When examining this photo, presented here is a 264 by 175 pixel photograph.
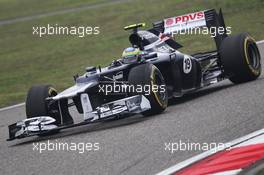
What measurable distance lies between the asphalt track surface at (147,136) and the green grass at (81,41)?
643 cm

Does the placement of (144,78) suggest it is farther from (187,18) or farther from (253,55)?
(187,18)

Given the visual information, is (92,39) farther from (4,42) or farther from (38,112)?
(38,112)

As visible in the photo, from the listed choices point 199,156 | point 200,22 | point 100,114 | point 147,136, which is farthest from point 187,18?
point 199,156

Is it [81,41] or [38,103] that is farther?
[81,41]

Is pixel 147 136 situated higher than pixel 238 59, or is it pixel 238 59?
pixel 238 59

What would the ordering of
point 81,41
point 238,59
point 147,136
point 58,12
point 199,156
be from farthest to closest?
point 58,12, point 81,41, point 238,59, point 147,136, point 199,156

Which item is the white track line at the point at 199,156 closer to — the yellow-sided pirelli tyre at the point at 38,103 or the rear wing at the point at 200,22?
the yellow-sided pirelli tyre at the point at 38,103

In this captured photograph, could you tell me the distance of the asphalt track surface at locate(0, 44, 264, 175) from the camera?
23.8ft

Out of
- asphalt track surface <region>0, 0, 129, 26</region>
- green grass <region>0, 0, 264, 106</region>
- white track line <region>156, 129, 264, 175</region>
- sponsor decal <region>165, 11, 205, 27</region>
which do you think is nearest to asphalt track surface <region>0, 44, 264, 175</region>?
white track line <region>156, 129, 264, 175</region>

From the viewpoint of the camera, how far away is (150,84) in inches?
377

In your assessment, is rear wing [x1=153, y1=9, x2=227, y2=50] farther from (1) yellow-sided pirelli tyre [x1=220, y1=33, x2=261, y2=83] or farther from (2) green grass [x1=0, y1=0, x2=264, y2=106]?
(2) green grass [x1=0, y1=0, x2=264, y2=106]

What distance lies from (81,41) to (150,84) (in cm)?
1495

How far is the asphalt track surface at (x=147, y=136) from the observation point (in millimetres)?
7257

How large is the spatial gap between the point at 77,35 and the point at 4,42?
9.20ft
